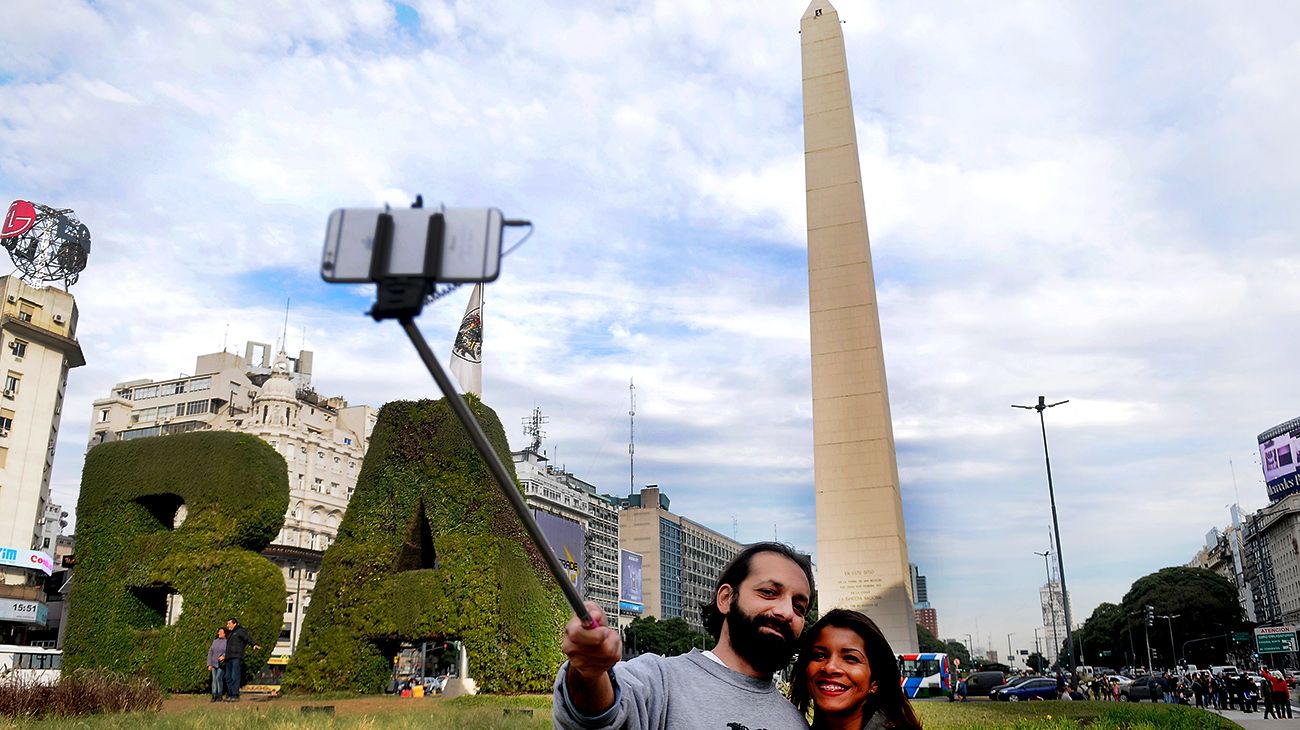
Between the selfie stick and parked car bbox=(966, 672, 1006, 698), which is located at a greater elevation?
the selfie stick

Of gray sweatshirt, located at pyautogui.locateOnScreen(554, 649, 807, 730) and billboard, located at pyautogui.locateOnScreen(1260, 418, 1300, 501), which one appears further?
billboard, located at pyautogui.locateOnScreen(1260, 418, 1300, 501)

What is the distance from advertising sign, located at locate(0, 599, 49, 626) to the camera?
42.6 m

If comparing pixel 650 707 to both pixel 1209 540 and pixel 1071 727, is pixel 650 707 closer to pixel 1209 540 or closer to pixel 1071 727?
pixel 1071 727

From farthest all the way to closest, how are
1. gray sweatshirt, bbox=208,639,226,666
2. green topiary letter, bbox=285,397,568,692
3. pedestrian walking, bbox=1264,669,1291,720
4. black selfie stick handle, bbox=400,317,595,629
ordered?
pedestrian walking, bbox=1264,669,1291,720 → green topiary letter, bbox=285,397,568,692 → gray sweatshirt, bbox=208,639,226,666 → black selfie stick handle, bbox=400,317,595,629

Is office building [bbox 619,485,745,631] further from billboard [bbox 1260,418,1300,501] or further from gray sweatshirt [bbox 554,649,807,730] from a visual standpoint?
gray sweatshirt [bbox 554,649,807,730]

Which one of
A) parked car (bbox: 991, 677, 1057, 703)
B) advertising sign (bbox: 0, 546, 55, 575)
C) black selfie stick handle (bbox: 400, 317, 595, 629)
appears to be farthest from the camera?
advertising sign (bbox: 0, 546, 55, 575)

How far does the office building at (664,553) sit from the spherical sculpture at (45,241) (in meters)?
76.0

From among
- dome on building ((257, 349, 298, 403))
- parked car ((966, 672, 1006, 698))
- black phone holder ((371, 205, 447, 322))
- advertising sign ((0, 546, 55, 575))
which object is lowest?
parked car ((966, 672, 1006, 698))

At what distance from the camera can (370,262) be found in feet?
6.08

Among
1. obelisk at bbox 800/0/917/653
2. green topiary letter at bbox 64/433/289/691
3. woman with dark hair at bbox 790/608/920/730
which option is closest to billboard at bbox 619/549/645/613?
obelisk at bbox 800/0/917/653

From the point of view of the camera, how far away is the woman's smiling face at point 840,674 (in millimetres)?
3346

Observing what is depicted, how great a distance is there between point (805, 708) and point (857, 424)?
2684 centimetres

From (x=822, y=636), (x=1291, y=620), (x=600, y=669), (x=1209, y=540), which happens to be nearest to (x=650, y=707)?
(x=600, y=669)

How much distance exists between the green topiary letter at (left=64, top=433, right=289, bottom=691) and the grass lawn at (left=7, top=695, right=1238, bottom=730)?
230 cm
